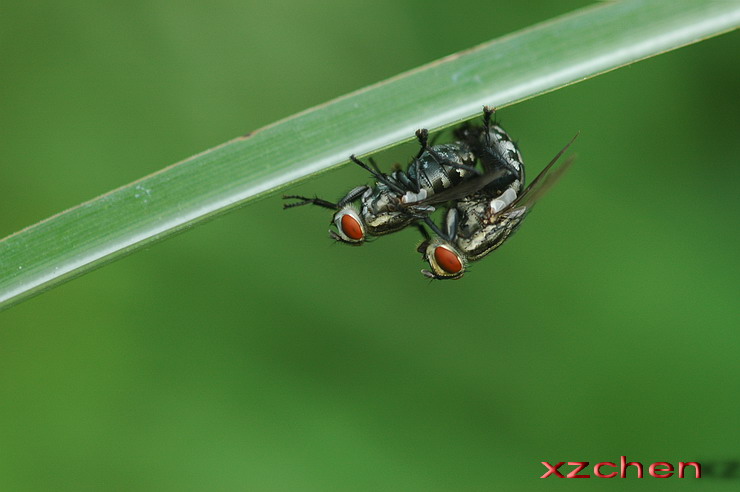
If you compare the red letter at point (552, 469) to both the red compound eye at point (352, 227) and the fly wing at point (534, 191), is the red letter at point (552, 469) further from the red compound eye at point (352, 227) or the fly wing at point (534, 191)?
the red compound eye at point (352, 227)

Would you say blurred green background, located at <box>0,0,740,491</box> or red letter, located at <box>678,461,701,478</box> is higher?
blurred green background, located at <box>0,0,740,491</box>

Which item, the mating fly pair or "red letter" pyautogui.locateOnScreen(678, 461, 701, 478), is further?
"red letter" pyautogui.locateOnScreen(678, 461, 701, 478)

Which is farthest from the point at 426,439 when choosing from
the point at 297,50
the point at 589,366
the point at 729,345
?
the point at 297,50

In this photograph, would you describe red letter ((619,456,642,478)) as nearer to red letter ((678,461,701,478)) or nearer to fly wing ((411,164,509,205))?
red letter ((678,461,701,478))

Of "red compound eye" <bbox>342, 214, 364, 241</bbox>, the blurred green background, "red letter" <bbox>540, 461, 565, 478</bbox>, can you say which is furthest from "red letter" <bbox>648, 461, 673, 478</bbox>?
"red compound eye" <bbox>342, 214, 364, 241</bbox>

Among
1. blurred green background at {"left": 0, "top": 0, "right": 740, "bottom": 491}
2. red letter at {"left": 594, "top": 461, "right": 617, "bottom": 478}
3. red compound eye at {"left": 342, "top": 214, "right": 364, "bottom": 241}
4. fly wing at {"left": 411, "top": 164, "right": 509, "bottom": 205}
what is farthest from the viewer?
blurred green background at {"left": 0, "top": 0, "right": 740, "bottom": 491}

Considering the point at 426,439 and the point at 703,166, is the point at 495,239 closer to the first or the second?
the point at 426,439
